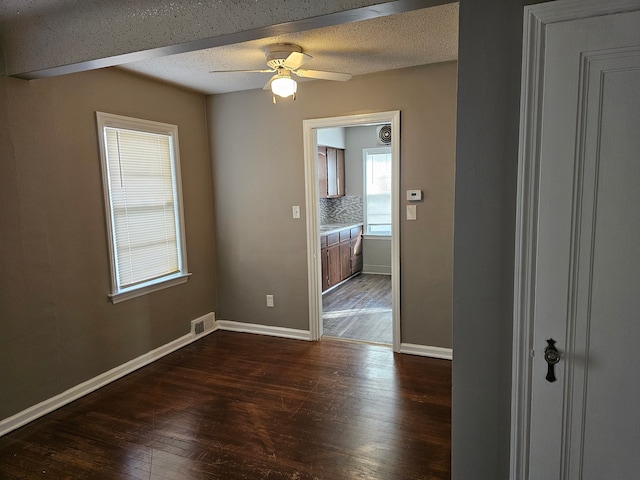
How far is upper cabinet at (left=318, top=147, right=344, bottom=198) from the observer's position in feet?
19.5

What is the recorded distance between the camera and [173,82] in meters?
3.54

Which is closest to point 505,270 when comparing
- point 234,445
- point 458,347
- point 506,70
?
point 458,347

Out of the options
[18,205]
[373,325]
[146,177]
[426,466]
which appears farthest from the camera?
[373,325]

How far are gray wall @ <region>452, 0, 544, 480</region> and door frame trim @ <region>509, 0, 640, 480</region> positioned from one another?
3cm

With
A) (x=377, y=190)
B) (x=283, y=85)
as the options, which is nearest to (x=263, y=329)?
(x=283, y=85)

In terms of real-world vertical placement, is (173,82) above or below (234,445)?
above

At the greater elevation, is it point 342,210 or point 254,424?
point 342,210

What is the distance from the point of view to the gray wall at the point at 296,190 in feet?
10.8

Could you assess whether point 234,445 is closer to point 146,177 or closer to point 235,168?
point 146,177

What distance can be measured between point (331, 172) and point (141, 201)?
3.43m

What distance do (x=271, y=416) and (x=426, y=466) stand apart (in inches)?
39.7

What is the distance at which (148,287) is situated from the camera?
345 centimetres

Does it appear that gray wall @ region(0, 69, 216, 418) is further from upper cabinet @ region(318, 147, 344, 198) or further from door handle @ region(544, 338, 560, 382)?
door handle @ region(544, 338, 560, 382)

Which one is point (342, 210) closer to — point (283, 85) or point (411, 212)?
point (411, 212)
